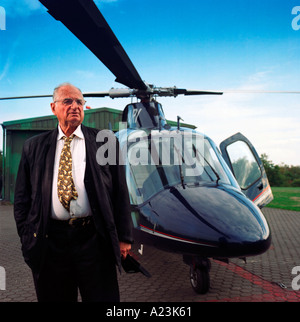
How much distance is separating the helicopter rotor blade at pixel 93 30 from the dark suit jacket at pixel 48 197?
2.91ft

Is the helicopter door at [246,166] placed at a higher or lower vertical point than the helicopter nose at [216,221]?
higher

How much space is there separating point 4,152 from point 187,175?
13.5m

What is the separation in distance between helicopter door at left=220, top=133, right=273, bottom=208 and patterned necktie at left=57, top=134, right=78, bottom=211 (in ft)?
10.5

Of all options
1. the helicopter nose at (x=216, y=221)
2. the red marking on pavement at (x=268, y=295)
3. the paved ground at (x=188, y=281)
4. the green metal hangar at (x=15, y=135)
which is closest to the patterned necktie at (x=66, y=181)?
the helicopter nose at (x=216, y=221)

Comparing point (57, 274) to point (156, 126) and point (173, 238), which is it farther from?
point (156, 126)

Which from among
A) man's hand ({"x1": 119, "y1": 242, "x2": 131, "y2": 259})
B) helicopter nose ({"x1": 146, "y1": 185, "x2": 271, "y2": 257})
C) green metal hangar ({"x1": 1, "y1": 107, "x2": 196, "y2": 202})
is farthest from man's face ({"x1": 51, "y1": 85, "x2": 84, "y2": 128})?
green metal hangar ({"x1": 1, "y1": 107, "x2": 196, "y2": 202})

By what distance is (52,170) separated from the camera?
222cm

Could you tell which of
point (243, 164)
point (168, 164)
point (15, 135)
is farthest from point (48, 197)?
point (15, 135)

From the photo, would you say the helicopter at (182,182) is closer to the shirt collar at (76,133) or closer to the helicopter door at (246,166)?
the helicopter door at (246,166)

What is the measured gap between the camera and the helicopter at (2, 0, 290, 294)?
9.96 feet

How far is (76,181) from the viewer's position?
7.23ft

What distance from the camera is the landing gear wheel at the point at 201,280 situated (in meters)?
3.92

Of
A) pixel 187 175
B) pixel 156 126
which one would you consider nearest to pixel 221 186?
pixel 187 175

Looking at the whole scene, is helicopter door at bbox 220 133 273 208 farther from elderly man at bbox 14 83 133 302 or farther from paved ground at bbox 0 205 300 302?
elderly man at bbox 14 83 133 302
